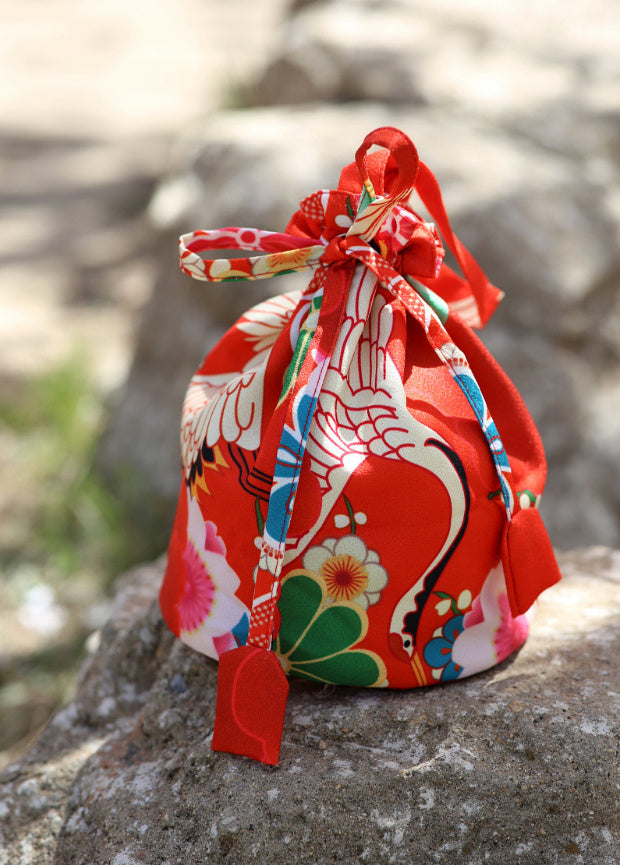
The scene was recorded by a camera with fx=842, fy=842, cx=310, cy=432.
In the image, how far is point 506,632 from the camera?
101cm

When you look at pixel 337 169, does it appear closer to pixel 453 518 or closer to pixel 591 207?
pixel 591 207

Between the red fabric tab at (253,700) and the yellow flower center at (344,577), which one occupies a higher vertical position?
the yellow flower center at (344,577)

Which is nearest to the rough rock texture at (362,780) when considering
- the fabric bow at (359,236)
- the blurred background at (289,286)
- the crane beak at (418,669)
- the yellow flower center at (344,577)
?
the crane beak at (418,669)

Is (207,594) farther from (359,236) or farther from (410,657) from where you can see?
(359,236)

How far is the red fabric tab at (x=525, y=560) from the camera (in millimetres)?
943

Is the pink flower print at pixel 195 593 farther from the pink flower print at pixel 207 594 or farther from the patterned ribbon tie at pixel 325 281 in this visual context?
the patterned ribbon tie at pixel 325 281

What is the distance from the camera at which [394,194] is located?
90 centimetres

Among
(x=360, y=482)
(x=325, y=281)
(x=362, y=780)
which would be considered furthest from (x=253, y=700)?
(x=325, y=281)

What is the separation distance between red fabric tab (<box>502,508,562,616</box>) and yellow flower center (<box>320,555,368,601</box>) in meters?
0.17

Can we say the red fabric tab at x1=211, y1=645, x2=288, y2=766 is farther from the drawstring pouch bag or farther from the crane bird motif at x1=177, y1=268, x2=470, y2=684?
the crane bird motif at x1=177, y1=268, x2=470, y2=684

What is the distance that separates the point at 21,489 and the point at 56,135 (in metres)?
3.31

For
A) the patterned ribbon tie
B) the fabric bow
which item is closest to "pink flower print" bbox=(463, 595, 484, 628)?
the patterned ribbon tie

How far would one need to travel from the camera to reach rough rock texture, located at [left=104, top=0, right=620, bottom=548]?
1946 mm

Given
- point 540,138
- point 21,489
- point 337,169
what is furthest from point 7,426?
point 540,138
